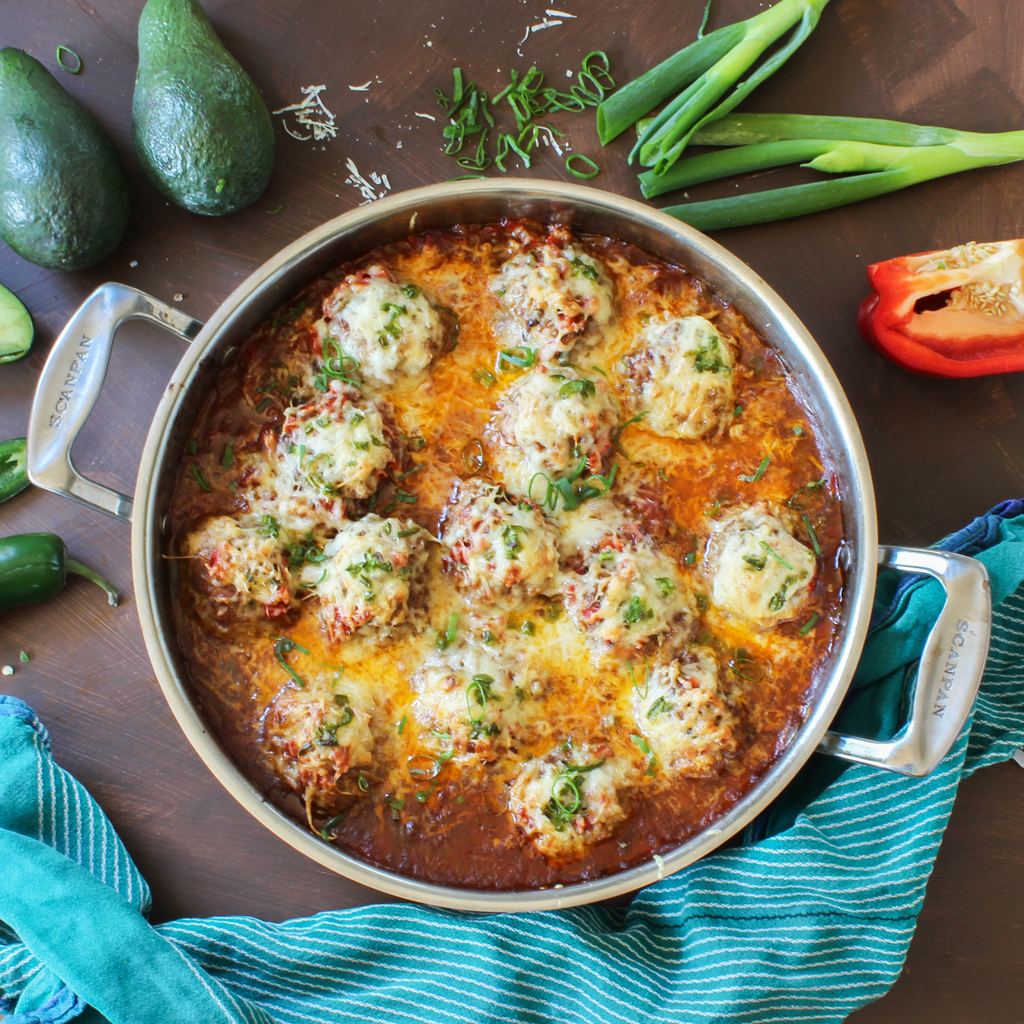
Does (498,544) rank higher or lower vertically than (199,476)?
lower

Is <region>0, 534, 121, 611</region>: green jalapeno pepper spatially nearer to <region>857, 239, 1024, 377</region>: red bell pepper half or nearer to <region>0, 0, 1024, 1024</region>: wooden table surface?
<region>0, 0, 1024, 1024</region>: wooden table surface

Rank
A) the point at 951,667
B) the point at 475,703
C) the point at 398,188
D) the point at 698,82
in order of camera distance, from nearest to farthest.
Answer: the point at 951,667 → the point at 475,703 → the point at 698,82 → the point at 398,188

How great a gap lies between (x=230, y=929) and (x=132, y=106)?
3140 mm

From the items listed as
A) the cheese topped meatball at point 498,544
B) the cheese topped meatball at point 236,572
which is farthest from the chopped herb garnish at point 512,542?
the cheese topped meatball at point 236,572

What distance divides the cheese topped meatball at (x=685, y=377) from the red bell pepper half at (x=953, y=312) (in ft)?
2.38

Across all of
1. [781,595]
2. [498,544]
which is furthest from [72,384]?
[781,595]

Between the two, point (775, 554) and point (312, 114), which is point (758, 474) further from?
point (312, 114)

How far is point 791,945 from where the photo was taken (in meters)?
2.75

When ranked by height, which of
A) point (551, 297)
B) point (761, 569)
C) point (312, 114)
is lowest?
point (761, 569)

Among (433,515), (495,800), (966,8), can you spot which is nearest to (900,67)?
(966,8)

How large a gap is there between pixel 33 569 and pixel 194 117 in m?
1.73

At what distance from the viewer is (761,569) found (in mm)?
2643

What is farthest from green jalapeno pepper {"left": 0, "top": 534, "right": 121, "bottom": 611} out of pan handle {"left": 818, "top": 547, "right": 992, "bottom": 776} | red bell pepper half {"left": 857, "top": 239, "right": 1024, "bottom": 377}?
red bell pepper half {"left": 857, "top": 239, "right": 1024, "bottom": 377}

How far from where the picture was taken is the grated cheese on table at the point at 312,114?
10.2 feet
